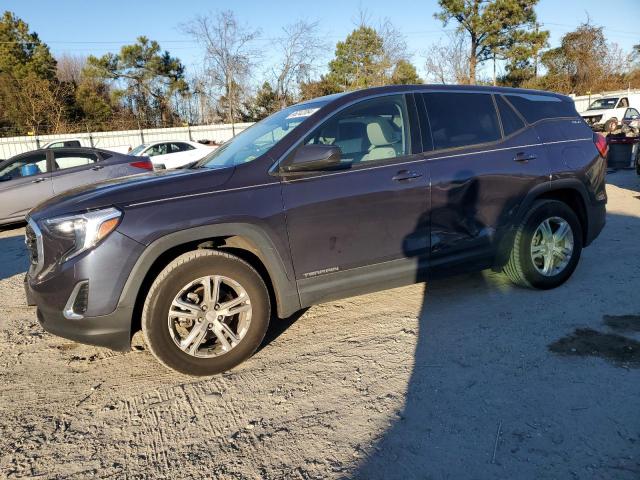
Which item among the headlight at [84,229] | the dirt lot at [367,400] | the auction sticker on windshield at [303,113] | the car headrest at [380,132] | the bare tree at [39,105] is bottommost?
the dirt lot at [367,400]

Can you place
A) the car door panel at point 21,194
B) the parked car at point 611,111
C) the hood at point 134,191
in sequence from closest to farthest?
1. the hood at point 134,191
2. the car door panel at point 21,194
3. the parked car at point 611,111

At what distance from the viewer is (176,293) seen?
297cm

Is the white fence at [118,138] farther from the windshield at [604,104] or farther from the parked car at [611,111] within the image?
the windshield at [604,104]

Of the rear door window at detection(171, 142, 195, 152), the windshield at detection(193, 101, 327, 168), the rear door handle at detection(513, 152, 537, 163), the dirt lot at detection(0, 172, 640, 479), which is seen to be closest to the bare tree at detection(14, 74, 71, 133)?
the rear door window at detection(171, 142, 195, 152)

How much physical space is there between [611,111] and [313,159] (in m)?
26.8

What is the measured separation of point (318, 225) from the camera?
327 cm

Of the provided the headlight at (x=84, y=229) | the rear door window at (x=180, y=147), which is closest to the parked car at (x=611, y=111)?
the rear door window at (x=180, y=147)

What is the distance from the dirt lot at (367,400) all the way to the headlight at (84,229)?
3.23ft

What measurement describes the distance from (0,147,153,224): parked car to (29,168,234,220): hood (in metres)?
5.81

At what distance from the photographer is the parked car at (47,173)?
823cm

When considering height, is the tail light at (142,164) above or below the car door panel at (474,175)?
above

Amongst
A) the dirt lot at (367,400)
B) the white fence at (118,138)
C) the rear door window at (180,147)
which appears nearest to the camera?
the dirt lot at (367,400)

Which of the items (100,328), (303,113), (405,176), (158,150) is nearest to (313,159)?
(303,113)

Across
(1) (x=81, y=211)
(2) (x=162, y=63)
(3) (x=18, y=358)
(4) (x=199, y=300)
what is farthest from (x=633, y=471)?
(2) (x=162, y=63)
